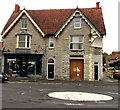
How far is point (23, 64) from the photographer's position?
2858 cm

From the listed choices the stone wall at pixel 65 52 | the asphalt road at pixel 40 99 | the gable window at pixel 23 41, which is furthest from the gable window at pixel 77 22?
the asphalt road at pixel 40 99

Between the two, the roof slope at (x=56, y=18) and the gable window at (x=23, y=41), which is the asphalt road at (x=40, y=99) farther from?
the roof slope at (x=56, y=18)

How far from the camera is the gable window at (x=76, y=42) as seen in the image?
2719cm

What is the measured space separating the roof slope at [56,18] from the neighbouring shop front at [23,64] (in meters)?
4.08

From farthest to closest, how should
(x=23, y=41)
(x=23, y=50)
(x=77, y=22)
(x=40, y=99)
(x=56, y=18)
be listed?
(x=56, y=18)
(x=23, y=41)
(x=23, y=50)
(x=77, y=22)
(x=40, y=99)

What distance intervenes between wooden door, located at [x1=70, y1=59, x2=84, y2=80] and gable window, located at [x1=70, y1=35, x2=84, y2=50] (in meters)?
1.76

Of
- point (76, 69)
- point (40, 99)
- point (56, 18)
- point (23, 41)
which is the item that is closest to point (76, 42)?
point (76, 69)

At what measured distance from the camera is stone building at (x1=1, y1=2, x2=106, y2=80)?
26.8m

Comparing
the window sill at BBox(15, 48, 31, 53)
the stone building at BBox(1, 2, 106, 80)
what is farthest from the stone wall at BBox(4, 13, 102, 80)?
the window sill at BBox(15, 48, 31, 53)

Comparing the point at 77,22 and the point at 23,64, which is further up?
the point at 77,22

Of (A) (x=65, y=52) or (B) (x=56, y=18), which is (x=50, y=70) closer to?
(A) (x=65, y=52)

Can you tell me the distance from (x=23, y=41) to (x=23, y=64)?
3.25 m

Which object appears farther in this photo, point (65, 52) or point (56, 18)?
point (56, 18)

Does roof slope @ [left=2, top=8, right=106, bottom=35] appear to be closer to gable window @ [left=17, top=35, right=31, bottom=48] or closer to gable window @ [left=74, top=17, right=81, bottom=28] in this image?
gable window @ [left=74, top=17, right=81, bottom=28]
